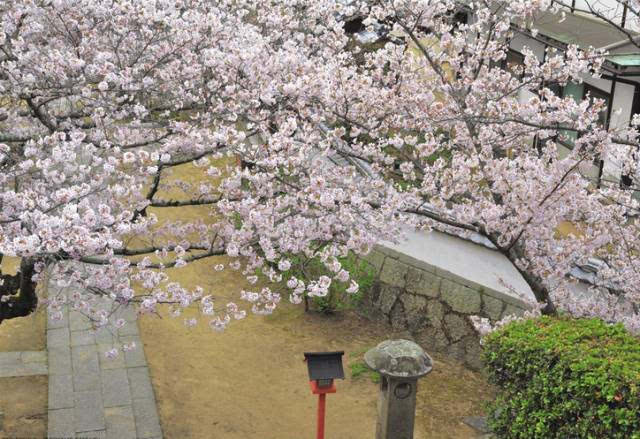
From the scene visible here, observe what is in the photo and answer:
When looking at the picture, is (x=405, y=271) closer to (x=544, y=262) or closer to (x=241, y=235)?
(x=544, y=262)

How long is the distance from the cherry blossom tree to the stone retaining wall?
4.78 ft

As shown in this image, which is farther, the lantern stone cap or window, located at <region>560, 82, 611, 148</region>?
window, located at <region>560, 82, 611, 148</region>

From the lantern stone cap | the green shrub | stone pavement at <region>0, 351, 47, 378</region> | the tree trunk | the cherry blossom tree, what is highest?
the cherry blossom tree

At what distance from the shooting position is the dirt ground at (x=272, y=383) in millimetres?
8805

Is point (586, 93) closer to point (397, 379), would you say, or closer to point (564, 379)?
point (397, 379)

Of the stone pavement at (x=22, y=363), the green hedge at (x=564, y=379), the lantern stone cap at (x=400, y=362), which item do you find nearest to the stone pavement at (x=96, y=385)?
the stone pavement at (x=22, y=363)

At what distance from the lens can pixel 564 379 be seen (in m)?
5.79

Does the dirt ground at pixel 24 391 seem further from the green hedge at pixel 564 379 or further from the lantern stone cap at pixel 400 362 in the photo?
the green hedge at pixel 564 379

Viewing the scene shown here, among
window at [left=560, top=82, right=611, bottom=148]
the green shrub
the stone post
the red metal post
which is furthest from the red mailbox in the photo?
window at [left=560, top=82, right=611, bottom=148]

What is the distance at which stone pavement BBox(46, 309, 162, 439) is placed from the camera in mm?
8422

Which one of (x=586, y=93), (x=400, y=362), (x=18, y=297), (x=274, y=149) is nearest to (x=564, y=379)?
(x=400, y=362)

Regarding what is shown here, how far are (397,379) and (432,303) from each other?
11.6ft

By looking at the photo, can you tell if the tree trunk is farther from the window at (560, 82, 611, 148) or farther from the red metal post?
the window at (560, 82, 611, 148)

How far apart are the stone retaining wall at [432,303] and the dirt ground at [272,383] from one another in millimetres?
262
